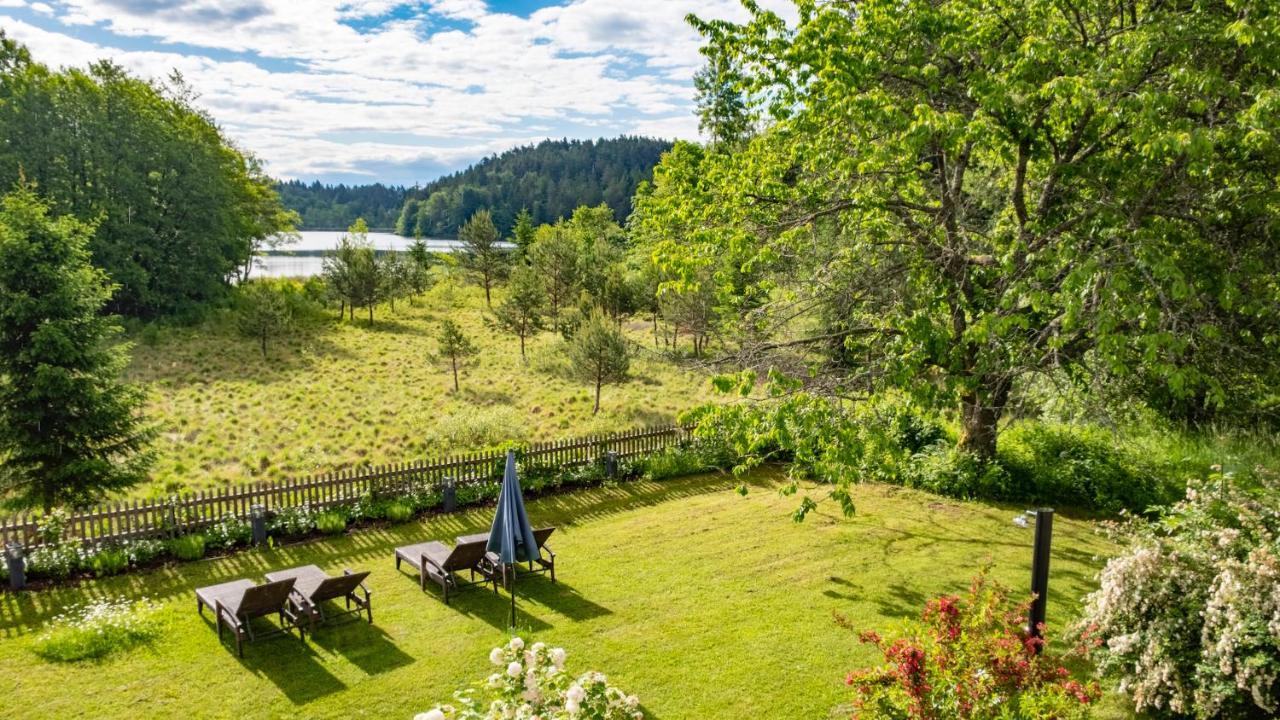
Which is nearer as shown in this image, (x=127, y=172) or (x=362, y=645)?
(x=362, y=645)

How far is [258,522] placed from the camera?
11883 millimetres

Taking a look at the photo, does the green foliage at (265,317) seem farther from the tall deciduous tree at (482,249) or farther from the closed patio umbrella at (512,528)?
the closed patio umbrella at (512,528)

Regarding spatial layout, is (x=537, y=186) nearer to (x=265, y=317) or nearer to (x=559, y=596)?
(x=265, y=317)

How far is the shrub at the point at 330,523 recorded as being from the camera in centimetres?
1237

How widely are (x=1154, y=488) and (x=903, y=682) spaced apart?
36.5 ft

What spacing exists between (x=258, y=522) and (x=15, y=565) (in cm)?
314

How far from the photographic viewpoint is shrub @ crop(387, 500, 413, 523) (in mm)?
13008

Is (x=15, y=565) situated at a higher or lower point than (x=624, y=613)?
higher

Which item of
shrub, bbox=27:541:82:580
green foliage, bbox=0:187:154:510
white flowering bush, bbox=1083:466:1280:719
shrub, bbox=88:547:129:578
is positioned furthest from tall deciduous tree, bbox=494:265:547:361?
white flowering bush, bbox=1083:466:1280:719

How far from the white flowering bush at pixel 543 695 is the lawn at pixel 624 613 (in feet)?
8.93

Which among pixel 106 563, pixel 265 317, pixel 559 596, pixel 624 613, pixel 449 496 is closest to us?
pixel 624 613

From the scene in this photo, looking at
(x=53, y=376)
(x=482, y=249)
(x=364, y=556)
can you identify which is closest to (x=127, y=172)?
(x=482, y=249)

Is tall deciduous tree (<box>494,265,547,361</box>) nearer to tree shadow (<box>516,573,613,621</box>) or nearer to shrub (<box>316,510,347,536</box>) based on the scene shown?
shrub (<box>316,510,347,536</box>)

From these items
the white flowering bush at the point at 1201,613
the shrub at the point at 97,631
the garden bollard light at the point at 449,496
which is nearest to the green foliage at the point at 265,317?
the garden bollard light at the point at 449,496
